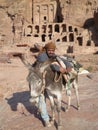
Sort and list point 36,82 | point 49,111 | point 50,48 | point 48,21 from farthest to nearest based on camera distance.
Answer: point 48,21 < point 49,111 < point 50,48 < point 36,82

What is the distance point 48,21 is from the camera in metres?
60.1

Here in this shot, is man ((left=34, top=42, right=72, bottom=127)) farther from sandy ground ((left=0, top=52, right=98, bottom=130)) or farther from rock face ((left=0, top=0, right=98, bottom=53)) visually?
rock face ((left=0, top=0, right=98, bottom=53))

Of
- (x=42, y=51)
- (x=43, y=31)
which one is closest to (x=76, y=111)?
(x=42, y=51)

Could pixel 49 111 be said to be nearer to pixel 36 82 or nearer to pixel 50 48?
pixel 36 82

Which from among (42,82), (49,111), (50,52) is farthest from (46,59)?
(49,111)

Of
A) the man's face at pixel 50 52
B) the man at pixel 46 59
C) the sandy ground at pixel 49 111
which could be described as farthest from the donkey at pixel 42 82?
the sandy ground at pixel 49 111

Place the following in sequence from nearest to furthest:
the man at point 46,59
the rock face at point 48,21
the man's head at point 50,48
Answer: the man at point 46,59
the man's head at point 50,48
the rock face at point 48,21

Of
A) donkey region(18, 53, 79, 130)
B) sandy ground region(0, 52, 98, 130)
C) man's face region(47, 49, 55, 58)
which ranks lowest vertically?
sandy ground region(0, 52, 98, 130)

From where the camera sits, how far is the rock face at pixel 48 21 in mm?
50781

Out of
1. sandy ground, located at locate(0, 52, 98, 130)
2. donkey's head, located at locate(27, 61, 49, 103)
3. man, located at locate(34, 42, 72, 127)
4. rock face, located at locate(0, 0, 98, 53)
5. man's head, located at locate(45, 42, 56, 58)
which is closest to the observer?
donkey's head, located at locate(27, 61, 49, 103)

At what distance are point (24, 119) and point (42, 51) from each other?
6.62 ft

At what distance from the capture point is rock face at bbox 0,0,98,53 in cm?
5078

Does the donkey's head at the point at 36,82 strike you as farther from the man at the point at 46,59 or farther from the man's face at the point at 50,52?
the man's face at the point at 50,52

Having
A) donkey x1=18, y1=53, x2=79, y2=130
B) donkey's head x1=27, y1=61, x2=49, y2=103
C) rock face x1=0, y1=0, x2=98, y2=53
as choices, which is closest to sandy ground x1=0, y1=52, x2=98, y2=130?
donkey x1=18, y1=53, x2=79, y2=130
